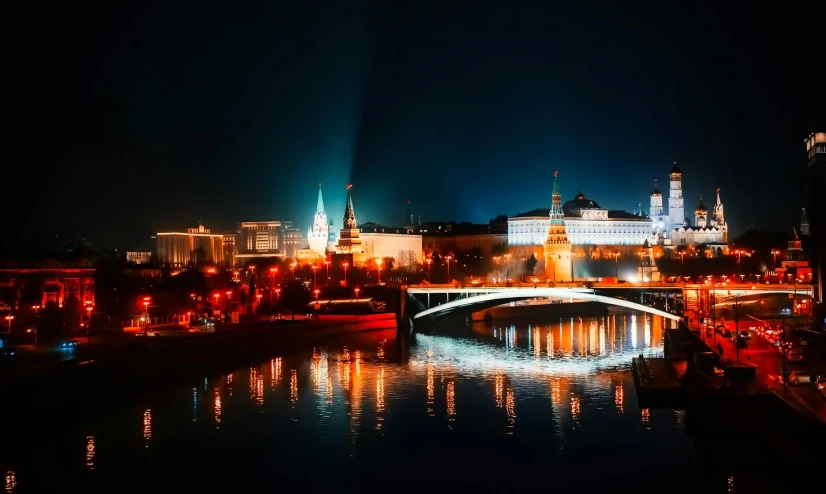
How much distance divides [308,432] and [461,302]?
960 inches

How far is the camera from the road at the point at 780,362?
768 inches

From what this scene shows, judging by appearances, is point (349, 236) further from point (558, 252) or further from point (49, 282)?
point (49, 282)

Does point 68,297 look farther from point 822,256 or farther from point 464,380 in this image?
point 822,256

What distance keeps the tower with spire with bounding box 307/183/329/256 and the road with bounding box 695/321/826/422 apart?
75860 mm

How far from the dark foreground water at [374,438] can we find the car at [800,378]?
2.56 m

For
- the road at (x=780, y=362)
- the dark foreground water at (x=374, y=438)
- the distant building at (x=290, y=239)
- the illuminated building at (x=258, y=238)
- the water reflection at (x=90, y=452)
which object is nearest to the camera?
the dark foreground water at (x=374, y=438)

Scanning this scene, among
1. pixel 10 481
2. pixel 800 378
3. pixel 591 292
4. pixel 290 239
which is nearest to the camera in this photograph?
pixel 10 481

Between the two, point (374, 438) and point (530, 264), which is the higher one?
point (530, 264)

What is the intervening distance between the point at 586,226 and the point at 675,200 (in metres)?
11.1

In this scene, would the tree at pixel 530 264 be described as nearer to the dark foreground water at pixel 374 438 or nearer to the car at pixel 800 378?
the dark foreground water at pixel 374 438

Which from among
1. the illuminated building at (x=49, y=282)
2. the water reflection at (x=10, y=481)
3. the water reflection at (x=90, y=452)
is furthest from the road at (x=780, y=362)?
the illuminated building at (x=49, y=282)

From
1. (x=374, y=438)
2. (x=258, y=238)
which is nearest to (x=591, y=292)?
(x=374, y=438)

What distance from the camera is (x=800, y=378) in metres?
21.5

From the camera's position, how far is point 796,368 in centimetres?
2411
